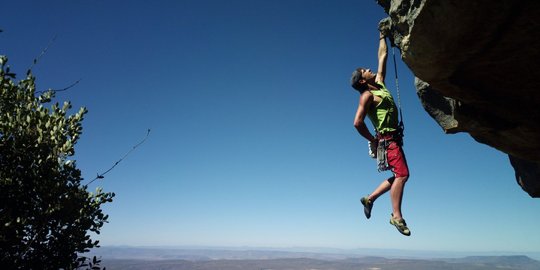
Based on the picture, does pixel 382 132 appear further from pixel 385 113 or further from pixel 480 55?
pixel 480 55

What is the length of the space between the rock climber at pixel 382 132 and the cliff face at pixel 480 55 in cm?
86

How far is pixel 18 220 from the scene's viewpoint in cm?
961

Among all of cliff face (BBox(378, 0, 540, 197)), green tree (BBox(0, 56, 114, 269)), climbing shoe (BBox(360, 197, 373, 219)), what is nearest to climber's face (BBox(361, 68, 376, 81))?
cliff face (BBox(378, 0, 540, 197))

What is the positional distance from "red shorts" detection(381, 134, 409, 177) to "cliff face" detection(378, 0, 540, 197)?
1688 millimetres

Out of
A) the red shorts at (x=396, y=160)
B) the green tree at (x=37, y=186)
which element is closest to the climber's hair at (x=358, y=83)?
the red shorts at (x=396, y=160)

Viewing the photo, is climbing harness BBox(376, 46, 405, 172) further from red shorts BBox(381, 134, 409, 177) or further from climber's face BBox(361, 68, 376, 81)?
climber's face BBox(361, 68, 376, 81)

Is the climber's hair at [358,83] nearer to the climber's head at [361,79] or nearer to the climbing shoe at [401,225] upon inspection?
the climber's head at [361,79]

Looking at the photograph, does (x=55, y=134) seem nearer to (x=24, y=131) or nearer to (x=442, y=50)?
(x=24, y=131)

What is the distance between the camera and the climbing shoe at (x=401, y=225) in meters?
6.13

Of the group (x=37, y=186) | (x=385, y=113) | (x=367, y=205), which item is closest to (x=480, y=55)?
(x=385, y=113)

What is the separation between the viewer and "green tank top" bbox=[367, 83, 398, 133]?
7.14 m

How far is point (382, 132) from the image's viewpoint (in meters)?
7.19

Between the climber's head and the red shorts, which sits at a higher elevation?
the climber's head

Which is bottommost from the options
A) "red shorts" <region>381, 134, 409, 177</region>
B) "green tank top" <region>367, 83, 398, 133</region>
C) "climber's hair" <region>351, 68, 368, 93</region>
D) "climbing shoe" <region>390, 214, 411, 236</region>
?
"climbing shoe" <region>390, 214, 411, 236</region>
